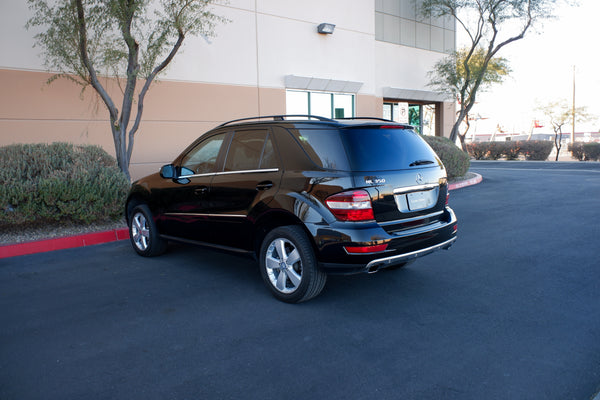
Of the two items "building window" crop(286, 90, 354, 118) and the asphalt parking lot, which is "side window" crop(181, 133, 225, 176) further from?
"building window" crop(286, 90, 354, 118)

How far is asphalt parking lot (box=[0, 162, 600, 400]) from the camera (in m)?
3.01

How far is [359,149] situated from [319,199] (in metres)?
0.58

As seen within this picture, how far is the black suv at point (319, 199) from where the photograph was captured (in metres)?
4.02

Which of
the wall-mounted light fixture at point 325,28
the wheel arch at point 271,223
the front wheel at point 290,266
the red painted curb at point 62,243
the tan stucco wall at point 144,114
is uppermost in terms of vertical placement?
the wall-mounted light fixture at point 325,28

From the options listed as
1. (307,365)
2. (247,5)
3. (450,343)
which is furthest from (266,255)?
(247,5)

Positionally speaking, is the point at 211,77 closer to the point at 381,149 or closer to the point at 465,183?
the point at 465,183

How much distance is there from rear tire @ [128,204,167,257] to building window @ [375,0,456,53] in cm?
1626

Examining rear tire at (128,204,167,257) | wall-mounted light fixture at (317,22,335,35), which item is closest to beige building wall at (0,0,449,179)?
wall-mounted light fixture at (317,22,335,35)

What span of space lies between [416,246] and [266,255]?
141 centimetres

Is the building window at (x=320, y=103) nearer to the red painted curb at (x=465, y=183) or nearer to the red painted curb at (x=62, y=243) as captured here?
the red painted curb at (x=465, y=183)

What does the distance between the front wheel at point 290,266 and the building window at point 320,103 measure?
37.1ft

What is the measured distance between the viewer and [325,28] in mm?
15555

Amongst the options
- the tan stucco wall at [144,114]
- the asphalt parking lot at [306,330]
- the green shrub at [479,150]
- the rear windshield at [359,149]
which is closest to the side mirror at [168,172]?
the asphalt parking lot at [306,330]

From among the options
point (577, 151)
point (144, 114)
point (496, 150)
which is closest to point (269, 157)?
point (144, 114)
